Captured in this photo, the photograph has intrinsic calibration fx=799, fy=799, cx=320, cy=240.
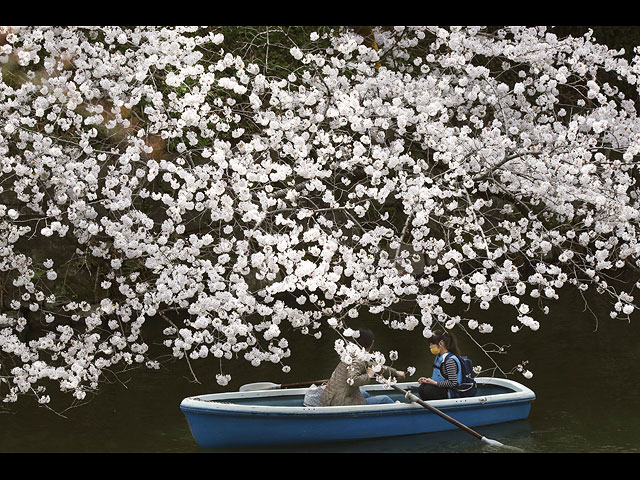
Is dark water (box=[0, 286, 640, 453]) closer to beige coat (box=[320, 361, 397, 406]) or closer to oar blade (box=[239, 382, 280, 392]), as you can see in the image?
beige coat (box=[320, 361, 397, 406])

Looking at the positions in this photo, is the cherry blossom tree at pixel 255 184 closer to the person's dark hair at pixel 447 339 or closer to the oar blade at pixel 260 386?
the person's dark hair at pixel 447 339

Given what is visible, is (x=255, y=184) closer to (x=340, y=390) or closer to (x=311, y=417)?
(x=340, y=390)

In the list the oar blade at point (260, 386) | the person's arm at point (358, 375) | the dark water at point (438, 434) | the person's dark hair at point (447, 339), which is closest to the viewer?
the person's arm at point (358, 375)

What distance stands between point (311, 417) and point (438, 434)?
1654mm

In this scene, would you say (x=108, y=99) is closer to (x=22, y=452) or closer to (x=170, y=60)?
(x=170, y=60)

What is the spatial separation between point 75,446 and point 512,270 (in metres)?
4.87

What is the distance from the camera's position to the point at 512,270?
294 inches

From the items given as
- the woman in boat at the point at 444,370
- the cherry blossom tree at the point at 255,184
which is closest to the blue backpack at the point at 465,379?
the woman in boat at the point at 444,370

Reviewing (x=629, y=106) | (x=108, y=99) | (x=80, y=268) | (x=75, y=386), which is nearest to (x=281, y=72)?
(x=108, y=99)

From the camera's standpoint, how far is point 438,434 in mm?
8664

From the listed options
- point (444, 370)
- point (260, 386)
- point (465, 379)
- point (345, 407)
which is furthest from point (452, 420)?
point (260, 386)

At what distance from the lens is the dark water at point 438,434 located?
27.6ft

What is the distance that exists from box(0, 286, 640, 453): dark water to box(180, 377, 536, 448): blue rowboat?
12cm

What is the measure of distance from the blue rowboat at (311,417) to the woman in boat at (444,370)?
19cm
